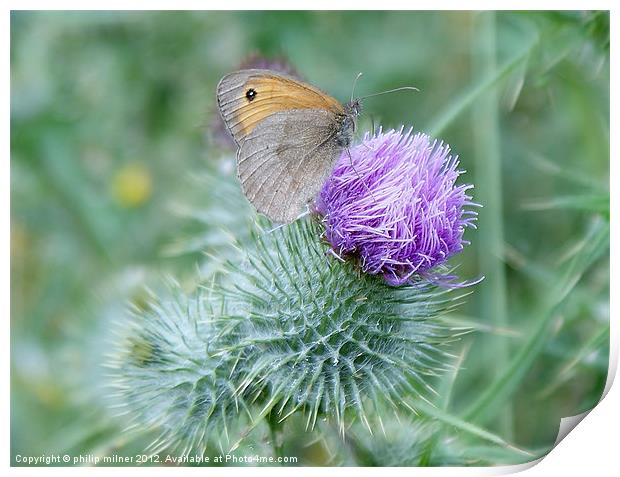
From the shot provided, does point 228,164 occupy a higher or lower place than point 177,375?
higher

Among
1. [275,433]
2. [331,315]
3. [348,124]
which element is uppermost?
[348,124]

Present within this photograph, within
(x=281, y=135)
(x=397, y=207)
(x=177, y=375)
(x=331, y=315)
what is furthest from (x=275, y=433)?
(x=281, y=135)

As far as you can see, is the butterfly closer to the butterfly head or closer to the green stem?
the butterfly head

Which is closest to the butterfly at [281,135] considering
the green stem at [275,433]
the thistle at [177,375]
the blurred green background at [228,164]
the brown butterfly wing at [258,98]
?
the brown butterfly wing at [258,98]

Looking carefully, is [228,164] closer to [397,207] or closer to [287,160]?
[287,160]

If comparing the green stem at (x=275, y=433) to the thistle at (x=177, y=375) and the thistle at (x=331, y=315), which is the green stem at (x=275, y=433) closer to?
the thistle at (x=331, y=315)

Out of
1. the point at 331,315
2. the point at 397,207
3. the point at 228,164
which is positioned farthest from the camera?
the point at 228,164
